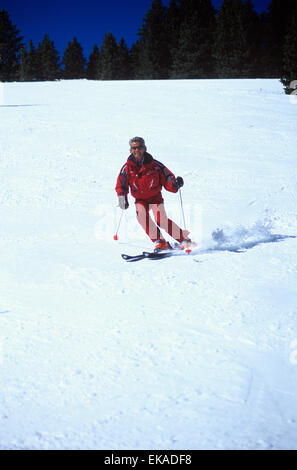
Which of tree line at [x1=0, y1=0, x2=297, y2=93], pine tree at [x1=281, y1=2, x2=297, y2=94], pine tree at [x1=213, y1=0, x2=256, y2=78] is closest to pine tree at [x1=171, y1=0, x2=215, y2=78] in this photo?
tree line at [x1=0, y1=0, x2=297, y2=93]

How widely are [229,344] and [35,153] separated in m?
8.73

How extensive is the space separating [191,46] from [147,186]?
42.4 metres

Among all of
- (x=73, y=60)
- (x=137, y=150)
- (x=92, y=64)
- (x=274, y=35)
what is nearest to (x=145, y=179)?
(x=137, y=150)

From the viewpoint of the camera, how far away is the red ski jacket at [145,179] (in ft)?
17.6

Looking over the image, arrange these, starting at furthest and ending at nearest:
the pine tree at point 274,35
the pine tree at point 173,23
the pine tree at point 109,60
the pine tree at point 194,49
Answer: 1. the pine tree at point 109,60
2. the pine tree at point 173,23
3. the pine tree at point 194,49
4. the pine tree at point 274,35

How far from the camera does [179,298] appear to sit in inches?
160

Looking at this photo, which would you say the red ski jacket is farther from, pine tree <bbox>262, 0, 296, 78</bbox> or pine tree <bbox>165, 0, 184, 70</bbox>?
pine tree <bbox>165, 0, 184, 70</bbox>

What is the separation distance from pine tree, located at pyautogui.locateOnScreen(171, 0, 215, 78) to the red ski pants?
41022 millimetres

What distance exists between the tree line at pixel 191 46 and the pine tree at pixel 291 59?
17.8m

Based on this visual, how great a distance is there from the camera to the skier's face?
5242 mm

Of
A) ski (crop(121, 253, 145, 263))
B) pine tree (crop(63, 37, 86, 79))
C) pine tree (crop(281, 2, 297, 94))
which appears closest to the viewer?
ski (crop(121, 253, 145, 263))

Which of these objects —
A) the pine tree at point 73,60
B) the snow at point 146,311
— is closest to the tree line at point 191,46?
the pine tree at point 73,60

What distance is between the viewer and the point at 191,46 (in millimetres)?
42594

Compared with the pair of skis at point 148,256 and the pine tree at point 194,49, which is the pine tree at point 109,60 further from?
the pair of skis at point 148,256
